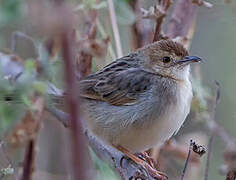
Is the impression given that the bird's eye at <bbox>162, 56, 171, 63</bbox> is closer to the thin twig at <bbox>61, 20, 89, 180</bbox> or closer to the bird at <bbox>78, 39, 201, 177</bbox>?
the bird at <bbox>78, 39, 201, 177</bbox>

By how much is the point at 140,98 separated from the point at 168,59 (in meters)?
0.52

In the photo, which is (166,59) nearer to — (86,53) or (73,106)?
(86,53)

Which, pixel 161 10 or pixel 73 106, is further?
pixel 161 10

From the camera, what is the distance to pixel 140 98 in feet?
11.0

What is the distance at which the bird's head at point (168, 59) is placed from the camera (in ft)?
11.8

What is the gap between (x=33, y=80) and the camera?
2.46 meters

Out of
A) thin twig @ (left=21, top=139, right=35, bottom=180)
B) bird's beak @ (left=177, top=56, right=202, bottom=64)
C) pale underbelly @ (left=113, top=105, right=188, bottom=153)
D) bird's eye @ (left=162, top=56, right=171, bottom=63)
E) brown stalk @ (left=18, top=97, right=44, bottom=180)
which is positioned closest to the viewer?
thin twig @ (left=21, top=139, right=35, bottom=180)

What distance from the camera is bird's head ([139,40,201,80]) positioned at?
3607mm

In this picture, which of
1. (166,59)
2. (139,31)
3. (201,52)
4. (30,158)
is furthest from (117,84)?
(201,52)

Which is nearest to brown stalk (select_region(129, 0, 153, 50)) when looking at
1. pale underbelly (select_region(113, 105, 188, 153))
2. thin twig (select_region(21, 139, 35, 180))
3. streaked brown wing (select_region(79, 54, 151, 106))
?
streaked brown wing (select_region(79, 54, 151, 106))

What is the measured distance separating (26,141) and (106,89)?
78 centimetres


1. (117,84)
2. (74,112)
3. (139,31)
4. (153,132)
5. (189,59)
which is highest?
(139,31)

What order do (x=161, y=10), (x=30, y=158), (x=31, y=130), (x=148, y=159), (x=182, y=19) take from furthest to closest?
(x=182, y=19) → (x=148, y=159) → (x=161, y=10) → (x=31, y=130) → (x=30, y=158)

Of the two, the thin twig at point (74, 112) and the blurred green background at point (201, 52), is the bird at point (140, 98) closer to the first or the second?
the blurred green background at point (201, 52)
